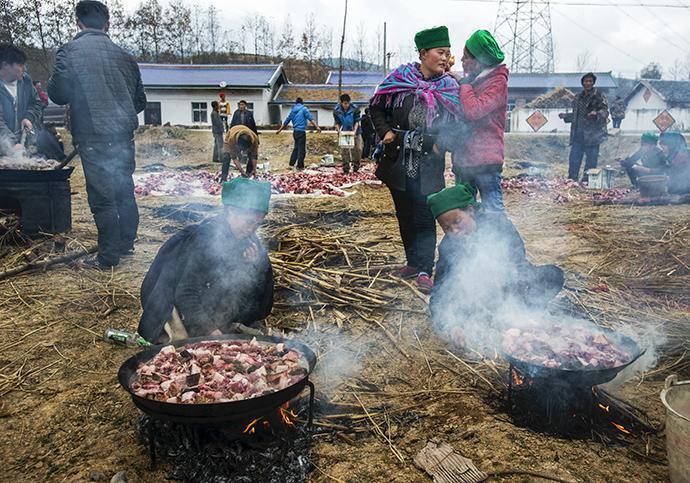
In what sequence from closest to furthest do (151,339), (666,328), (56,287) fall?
(151,339) < (666,328) < (56,287)

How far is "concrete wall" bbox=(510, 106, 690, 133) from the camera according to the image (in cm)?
3528

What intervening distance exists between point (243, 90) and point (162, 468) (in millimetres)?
36638

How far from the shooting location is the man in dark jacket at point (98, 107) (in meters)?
5.64

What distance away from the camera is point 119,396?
3.40 m

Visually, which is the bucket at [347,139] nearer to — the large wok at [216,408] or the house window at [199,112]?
the large wok at [216,408]

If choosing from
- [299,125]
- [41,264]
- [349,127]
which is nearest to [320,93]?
[349,127]

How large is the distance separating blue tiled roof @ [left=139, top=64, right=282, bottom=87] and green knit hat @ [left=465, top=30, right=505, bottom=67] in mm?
33710

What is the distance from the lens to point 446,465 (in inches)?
103

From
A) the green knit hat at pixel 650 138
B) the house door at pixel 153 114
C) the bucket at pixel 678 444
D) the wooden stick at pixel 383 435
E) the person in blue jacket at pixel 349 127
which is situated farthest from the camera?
the house door at pixel 153 114

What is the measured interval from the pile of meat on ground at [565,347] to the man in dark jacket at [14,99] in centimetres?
699

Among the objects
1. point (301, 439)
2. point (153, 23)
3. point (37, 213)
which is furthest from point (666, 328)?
point (153, 23)

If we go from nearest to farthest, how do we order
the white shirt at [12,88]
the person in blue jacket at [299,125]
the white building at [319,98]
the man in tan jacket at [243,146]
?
the white shirt at [12,88] → the man in tan jacket at [243,146] → the person in blue jacket at [299,125] → the white building at [319,98]

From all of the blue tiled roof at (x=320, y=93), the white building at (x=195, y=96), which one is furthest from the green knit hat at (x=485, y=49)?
the blue tiled roof at (x=320, y=93)

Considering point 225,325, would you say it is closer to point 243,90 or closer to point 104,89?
point 104,89
